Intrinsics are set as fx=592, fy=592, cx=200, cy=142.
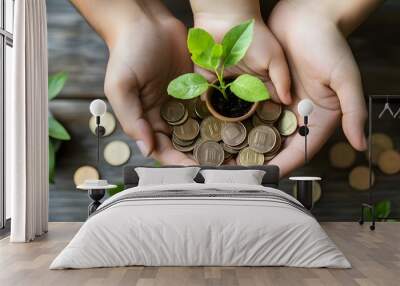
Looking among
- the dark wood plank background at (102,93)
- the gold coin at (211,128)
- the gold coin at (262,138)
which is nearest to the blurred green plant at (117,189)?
the dark wood plank background at (102,93)

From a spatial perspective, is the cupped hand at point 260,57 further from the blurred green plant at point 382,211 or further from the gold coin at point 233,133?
the blurred green plant at point 382,211

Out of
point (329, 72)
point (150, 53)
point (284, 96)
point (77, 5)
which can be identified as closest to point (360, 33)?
point (329, 72)

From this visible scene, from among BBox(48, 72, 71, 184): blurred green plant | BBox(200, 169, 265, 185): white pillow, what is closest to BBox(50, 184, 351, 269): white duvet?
BBox(200, 169, 265, 185): white pillow

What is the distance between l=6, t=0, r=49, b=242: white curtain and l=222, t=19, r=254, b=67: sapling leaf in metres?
1.89

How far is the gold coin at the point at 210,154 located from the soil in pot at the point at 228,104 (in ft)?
1.21

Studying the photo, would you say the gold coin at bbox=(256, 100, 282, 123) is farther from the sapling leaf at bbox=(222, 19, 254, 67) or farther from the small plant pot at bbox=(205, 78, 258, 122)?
the sapling leaf at bbox=(222, 19, 254, 67)

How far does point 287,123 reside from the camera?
21.3 feet

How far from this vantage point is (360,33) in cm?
661

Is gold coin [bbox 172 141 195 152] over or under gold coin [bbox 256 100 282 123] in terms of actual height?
under

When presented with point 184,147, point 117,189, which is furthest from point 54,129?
point 184,147

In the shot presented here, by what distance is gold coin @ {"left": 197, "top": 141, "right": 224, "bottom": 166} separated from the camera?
6.47 metres

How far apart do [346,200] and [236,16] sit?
2394 millimetres

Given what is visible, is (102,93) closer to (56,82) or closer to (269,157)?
(56,82)

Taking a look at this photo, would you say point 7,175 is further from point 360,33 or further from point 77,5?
point 360,33
